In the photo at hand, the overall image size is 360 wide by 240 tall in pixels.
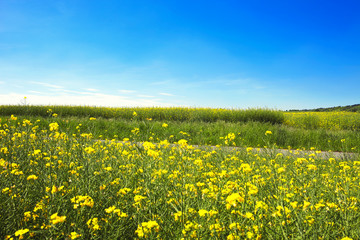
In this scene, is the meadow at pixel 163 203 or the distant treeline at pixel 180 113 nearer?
the meadow at pixel 163 203

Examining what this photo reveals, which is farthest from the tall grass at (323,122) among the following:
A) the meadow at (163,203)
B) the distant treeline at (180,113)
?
the meadow at (163,203)

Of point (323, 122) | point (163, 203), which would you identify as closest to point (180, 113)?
point (323, 122)

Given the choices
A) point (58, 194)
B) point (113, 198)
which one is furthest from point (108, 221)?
point (58, 194)

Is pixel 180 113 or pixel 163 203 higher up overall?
pixel 180 113

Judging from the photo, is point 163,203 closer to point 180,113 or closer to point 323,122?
point 180,113

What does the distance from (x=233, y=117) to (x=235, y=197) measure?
56.9ft

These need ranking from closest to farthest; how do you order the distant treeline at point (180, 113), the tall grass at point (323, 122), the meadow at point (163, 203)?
the meadow at point (163, 203), the distant treeline at point (180, 113), the tall grass at point (323, 122)

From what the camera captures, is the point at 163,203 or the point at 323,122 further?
Answer: the point at 323,122

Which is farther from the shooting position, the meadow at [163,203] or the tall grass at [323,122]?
the tall grass at [323,122]

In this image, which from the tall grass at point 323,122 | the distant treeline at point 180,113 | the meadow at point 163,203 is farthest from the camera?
the tall grass at point 323,122

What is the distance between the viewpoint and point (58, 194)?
2227 mm

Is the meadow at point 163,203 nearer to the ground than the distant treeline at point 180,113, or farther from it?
nearer to the ground

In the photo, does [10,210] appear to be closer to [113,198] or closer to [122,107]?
[113,198]

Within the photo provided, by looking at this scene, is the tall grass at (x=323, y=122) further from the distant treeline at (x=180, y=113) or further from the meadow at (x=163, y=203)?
the meadow at (x=163, y=203)
